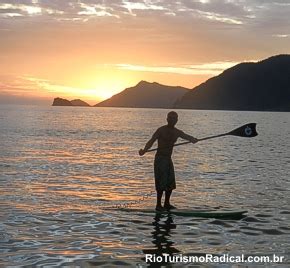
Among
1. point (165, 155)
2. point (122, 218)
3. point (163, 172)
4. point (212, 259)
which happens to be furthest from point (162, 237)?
point (165, 155)

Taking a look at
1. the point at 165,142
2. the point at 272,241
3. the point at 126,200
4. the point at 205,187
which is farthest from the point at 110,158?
the point at 272,241

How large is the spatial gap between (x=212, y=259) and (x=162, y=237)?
6.96ft

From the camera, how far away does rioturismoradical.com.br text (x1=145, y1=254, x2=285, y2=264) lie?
36.0 ft

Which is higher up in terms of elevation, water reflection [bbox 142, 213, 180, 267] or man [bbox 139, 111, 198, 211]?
man [bbox 139, 111, 198, 211]

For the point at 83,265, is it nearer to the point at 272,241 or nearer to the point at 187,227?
the point at 187,227

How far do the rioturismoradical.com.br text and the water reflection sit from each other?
175 millimetres

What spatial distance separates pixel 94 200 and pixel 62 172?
10.3 m

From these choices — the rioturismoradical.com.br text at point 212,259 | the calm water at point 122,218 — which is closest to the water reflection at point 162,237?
the calm water at point 122,218

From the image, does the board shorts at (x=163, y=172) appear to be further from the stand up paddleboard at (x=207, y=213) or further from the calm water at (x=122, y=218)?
the calm water at (x=122, y=218)

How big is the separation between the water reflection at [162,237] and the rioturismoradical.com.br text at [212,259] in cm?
17

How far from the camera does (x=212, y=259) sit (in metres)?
11.1

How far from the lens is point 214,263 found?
1085cm

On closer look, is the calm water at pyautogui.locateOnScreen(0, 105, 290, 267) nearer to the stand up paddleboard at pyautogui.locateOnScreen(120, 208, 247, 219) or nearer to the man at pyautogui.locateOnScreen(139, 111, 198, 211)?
the stand up paddleboard at pyautogui.locateOnScreen(120, 208, 247, 219)

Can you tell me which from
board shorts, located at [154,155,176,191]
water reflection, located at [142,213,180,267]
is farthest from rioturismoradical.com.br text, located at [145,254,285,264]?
board shorts, located at [154,155,176,191]
